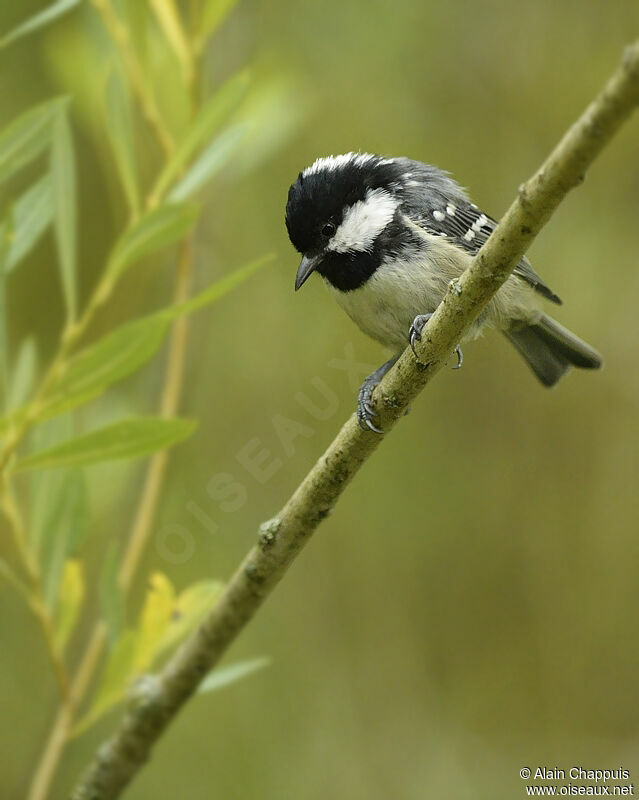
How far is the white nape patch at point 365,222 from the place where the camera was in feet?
7.36

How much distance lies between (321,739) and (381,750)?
20cm

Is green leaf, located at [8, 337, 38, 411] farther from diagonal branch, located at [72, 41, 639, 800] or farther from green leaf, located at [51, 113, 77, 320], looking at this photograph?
diagonal branch, located at [72, 41, 639, 800]

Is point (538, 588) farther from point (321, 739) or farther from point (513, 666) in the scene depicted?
point (321, 739)

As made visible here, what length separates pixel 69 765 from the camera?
9.11ft

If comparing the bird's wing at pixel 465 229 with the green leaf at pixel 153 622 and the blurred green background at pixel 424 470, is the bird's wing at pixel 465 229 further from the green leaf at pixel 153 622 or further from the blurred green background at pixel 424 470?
the green leaf at pixel 153 622

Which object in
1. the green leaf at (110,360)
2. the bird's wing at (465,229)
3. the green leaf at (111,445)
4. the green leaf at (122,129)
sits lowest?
the green leaf at (111,445)

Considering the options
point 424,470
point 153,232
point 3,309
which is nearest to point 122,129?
point 153,232

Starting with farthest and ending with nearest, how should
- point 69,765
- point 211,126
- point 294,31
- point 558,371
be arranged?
point 294,31, point 69,765, point 558,371, point 211,126

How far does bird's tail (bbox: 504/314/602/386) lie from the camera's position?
8.32 ft

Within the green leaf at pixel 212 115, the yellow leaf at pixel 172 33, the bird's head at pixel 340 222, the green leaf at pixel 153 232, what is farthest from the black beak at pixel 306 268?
the green leaf at pixel 153 232

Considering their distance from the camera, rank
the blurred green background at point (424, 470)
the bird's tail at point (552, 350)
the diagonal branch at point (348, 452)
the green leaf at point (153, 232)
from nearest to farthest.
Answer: the diagonal branch at point (348, 452) < the green leaf at point (153, 232) < the bird's tail at point (552, 350) < the blurred green background at point (424, 470)

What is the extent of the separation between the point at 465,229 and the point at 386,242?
0.27 m

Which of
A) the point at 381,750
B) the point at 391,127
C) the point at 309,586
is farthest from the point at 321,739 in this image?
the point at 391,127

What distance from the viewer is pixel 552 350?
102 inches
